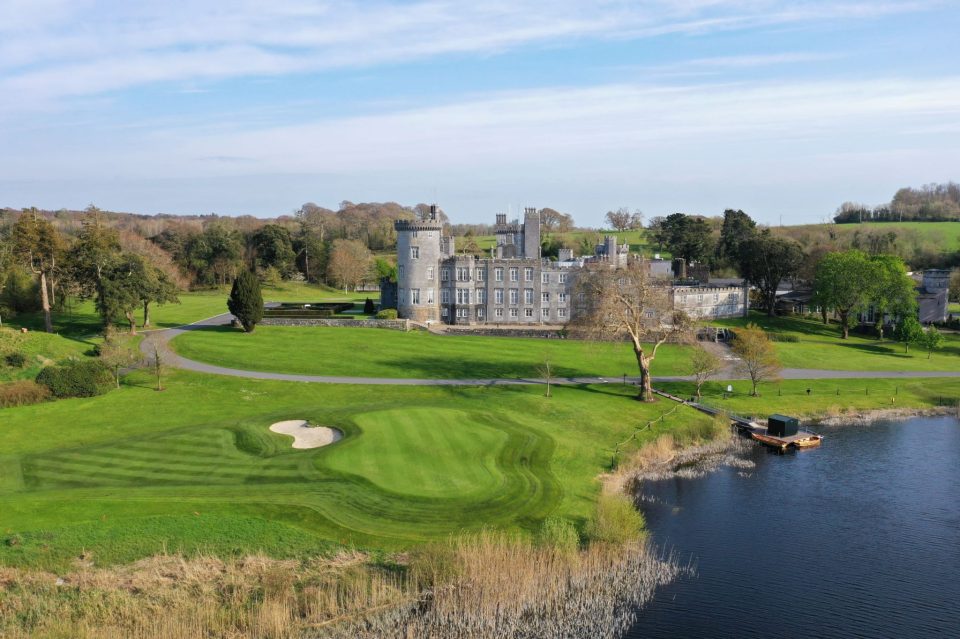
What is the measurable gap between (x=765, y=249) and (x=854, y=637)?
80.9 m

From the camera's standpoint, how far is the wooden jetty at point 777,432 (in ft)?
150

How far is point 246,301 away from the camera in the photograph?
2963 inches

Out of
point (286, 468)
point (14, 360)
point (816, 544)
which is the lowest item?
point (816, 544)

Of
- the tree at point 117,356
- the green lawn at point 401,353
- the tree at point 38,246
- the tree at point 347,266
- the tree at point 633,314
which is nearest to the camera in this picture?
the tree at point 633,314

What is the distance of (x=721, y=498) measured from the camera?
36.5m

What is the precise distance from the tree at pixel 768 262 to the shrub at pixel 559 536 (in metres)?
77.4

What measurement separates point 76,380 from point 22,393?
10.9ft

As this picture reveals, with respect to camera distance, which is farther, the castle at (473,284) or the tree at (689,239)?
the tree at (689,239)

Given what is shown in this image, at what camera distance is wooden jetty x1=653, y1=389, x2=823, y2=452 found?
1804 inches

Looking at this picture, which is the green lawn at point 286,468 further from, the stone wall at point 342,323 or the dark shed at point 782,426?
the stone wall at point 342,323

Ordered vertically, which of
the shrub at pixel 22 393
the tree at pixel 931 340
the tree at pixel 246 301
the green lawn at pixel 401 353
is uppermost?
Result: the tree at pixel 246 301

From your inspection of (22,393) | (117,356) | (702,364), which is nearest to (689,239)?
(702,364)

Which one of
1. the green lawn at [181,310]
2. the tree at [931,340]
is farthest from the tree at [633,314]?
the green lawn at [181,310]

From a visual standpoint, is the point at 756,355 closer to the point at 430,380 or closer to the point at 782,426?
the point at 782,426
